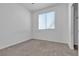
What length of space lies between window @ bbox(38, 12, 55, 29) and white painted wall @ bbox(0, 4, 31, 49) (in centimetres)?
78

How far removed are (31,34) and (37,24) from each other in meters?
0.74

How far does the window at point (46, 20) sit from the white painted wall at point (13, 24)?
78cm

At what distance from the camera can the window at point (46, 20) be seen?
15.2 ft

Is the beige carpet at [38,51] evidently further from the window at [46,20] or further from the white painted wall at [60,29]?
the window at [46,20]

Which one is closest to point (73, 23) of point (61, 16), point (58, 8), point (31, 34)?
point (61, 16)

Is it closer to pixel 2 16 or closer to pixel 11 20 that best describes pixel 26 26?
pixel 11 20

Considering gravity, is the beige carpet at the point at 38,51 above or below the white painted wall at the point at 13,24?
below

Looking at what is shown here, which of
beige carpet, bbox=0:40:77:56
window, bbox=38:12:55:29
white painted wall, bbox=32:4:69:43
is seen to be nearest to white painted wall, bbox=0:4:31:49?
beige carpet, bbox=0:40:77:56

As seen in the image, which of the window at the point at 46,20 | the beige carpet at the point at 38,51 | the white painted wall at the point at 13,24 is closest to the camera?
the beige carpet at the point at 38,51

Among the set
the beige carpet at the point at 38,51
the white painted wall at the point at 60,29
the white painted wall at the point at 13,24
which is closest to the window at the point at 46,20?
the white painted wall at the point at 60,29

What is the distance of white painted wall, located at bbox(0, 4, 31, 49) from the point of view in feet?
11.2

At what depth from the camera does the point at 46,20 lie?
16.1ft

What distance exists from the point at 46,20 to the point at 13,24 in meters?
1.87

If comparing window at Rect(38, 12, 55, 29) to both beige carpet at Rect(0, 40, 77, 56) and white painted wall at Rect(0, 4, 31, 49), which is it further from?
beige carpet at Rect(0, 40, 77, 56)
